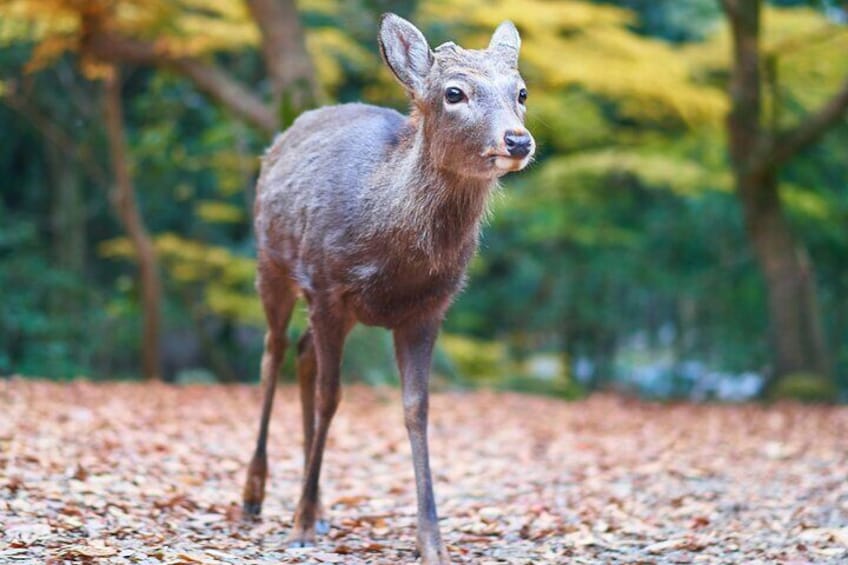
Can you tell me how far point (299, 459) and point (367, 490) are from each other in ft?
3.42

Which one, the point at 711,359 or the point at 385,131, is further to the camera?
the point at 711,359

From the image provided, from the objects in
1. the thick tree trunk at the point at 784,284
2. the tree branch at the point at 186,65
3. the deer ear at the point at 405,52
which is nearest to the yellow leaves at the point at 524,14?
the tree branch at the point at 186,65

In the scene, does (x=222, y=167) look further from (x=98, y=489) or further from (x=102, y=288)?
(x=98, y=489)

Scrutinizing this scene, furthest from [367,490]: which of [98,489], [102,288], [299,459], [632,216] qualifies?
[102,288]

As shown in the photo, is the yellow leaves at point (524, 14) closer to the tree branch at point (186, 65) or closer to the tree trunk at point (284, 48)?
the tree trunk at point (284, 48)

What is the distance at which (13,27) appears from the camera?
11.5 metres

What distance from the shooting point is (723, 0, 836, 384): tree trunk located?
13117 millimetres

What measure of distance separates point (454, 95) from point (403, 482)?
317cm

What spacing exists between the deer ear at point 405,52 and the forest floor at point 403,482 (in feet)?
6.87

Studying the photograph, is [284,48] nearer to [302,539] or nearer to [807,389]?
[807,389]

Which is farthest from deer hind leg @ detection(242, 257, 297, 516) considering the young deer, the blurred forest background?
the blurred forest background

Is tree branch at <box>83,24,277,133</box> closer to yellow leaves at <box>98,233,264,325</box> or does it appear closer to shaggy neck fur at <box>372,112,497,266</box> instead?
yellow leaves at <box>98,233,264,325</box>

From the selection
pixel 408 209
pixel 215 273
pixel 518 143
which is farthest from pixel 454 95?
pixel 215 273

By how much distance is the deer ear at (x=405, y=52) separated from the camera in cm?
501
